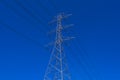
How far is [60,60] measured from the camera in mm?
22750

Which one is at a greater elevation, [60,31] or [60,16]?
[60,16]

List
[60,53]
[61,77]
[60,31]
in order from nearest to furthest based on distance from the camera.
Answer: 1. [61,77]
2. [60,53]
3. [60,31]

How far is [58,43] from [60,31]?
144 centimetres

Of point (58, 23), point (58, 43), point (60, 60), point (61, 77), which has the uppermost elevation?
point (58, 23)

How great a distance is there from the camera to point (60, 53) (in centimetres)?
2314

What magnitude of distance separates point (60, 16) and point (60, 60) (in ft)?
16.7

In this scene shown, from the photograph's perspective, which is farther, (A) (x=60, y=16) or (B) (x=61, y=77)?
(A) (x=60, y=16)

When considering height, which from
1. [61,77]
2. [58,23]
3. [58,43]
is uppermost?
[58,23]

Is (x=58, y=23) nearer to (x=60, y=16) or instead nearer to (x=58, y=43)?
(x=60, y=16)

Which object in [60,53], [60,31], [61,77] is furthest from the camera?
[60,31]

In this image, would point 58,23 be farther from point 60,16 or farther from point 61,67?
point 61,67

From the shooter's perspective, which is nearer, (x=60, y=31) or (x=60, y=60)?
(x=60, y=60)

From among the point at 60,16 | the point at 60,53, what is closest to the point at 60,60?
the point at 60,53

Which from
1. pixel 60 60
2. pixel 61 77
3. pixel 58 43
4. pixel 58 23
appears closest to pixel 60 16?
pixel 58 23
